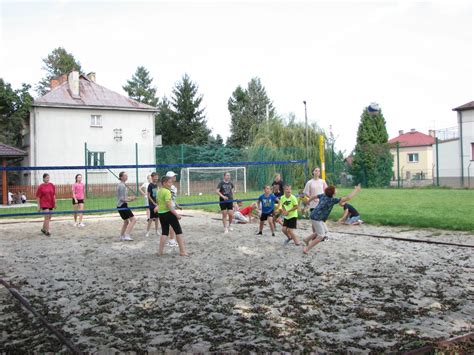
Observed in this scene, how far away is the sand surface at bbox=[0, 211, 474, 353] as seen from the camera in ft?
15.2

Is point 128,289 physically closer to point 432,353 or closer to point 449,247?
point 432,353

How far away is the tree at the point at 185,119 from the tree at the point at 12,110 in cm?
1713

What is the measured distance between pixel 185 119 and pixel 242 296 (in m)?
54.8

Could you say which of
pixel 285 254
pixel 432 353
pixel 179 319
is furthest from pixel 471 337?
pixel 285 254

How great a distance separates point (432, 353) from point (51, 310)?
425cm

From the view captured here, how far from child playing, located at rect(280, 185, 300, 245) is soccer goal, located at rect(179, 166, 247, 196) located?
12.6 metres

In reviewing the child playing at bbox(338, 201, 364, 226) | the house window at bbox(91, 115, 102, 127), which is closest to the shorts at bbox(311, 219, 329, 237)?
the child playing at bbox(338, 201, 364, 226)

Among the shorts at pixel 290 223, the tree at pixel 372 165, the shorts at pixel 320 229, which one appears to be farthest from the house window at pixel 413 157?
the shorts at pixel 320 229

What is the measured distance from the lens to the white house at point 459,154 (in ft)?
116

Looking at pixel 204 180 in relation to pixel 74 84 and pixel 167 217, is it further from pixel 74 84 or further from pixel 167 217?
pixel 167 217

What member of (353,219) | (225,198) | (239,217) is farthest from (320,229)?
(239,217)

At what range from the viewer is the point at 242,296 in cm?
618

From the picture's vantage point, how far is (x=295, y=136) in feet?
116

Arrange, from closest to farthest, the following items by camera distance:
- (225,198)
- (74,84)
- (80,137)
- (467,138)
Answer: (225,198) < (467,138) < (80,137) < (74,84)
